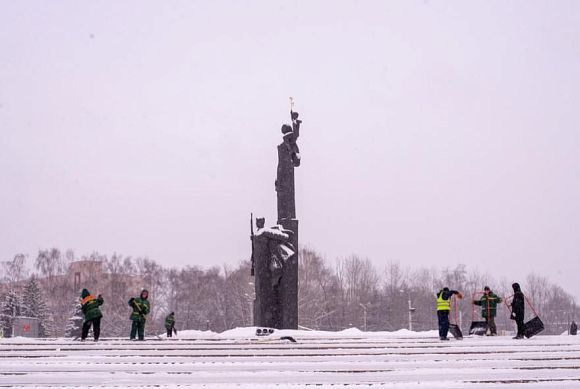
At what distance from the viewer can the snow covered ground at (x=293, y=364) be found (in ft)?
30.1

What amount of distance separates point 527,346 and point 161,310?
214 feet

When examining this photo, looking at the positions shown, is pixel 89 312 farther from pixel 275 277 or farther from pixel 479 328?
pixel 479 328

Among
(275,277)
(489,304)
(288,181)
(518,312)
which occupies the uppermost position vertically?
(288,181)

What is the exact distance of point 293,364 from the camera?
10.1 m

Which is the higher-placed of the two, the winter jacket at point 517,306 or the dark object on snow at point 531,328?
the winter jacket at point 517,306

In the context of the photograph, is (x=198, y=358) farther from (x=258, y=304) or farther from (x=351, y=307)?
(x=351, y=307)

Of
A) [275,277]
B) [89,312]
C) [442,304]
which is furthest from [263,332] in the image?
[442,304]

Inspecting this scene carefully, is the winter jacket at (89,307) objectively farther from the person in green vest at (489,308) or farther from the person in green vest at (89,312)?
the person in green vest at (489,308)

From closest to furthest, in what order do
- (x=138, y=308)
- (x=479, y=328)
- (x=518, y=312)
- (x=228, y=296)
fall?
(x=518, y=312), (x=138, y=308), (x=479, y=328), (x=228, y=296)

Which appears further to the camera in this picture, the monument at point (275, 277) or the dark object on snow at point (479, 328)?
the monument at point (275, 277)

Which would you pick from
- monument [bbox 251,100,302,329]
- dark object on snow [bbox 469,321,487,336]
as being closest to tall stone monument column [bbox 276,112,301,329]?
monument [bbox 251,100,302,329]

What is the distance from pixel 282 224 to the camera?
62.7ft

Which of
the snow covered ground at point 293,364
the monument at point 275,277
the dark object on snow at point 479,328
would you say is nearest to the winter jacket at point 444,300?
the snow covered ground at point 293,364

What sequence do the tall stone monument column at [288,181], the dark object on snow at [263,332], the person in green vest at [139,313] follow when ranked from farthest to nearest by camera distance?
the tall stone monument column at [288,181] < the dark object on snow at [263,332] < the person in green vest at [139,313]
